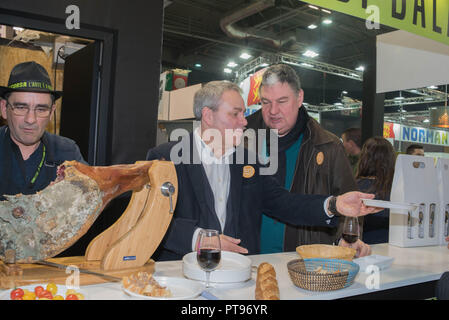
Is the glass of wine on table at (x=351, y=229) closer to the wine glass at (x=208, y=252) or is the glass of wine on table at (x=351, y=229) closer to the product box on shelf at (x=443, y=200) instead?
the wine glass at (x=208, y=252)

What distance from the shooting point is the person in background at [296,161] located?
278 centimetres

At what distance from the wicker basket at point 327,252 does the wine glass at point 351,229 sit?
0.23 ft

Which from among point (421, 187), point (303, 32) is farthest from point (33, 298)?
point (303, 32)

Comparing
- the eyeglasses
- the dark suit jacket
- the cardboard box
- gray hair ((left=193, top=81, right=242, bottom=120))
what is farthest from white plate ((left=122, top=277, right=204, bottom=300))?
A: the cardboard box

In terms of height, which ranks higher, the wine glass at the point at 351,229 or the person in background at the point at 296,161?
the person in background at the point at 296,161

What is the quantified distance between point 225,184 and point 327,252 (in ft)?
2.50

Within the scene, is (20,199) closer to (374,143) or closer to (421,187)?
(421,187)

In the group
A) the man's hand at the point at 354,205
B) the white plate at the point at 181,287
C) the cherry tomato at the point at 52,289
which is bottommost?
the white plate at the point at 181,287

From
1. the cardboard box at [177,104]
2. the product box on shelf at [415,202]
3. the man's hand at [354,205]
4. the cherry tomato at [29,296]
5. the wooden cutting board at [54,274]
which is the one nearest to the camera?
the cherry tomato at [29,296]

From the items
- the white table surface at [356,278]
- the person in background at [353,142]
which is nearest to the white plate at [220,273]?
the white table surface at [356,278]

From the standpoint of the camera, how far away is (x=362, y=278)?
176 centimetres

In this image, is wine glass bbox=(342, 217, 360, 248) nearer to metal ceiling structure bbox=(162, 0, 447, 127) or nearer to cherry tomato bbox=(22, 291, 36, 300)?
cherry tomato bbox=(22, 291, 36, 300)

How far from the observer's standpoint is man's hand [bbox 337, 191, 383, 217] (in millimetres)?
2088
